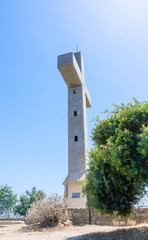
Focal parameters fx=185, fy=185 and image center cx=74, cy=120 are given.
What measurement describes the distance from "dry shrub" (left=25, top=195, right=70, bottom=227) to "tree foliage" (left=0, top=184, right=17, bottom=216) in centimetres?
2931

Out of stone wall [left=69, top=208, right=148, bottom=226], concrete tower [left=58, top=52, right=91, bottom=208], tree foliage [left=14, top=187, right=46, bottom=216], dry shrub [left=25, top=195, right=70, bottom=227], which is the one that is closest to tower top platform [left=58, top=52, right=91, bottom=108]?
concrete tower [left=58, top=52, right=91, bottom=208]

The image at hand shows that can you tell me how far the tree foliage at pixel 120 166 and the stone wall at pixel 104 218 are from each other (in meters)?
2.35

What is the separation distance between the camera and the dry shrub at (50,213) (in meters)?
10.3

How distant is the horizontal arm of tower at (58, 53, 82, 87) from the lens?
2111cm

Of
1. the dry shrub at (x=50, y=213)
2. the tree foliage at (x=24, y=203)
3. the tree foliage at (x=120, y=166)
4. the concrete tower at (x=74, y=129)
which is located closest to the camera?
the tree foliage at (x=120, y=166)

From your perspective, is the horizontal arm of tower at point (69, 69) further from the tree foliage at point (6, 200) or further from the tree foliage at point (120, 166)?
the tree foliage at point (6, 200)

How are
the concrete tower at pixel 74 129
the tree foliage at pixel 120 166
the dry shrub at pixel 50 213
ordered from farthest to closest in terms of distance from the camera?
the concrete tower at pixel 74 129
the dry shrub at pixel 50 213
the tree foliage at pixel 120 166

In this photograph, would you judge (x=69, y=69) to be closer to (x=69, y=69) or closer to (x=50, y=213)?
(x=69, y=69)

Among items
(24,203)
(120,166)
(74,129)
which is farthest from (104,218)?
(24,203)

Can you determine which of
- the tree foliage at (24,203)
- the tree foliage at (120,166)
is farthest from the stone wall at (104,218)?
the tree foliage at (24,203)

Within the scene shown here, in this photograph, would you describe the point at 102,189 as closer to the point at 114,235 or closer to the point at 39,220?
the point at 114,235

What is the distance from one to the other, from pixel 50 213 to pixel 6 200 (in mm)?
31158

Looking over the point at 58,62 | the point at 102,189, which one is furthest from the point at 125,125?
the point at 58,62

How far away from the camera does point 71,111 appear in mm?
21938
